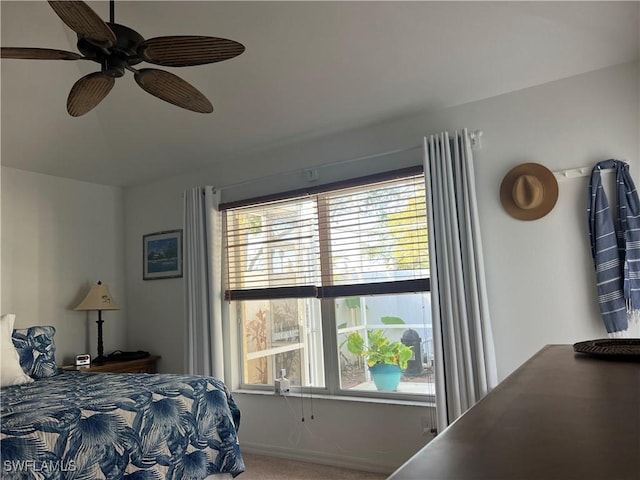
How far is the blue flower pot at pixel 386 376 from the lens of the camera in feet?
11.0

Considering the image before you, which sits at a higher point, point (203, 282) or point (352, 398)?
point (203, 282)

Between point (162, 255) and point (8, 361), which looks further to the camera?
point (162, 255)

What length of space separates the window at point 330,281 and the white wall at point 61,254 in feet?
4.51

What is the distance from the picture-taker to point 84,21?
165 cm

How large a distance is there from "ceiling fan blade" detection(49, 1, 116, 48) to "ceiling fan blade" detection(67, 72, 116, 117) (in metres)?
0.27

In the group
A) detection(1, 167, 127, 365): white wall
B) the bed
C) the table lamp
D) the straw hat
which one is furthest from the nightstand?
the straw hat

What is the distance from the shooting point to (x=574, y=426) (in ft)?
1.72

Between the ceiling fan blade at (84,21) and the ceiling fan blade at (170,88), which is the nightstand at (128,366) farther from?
the ceiling fan blade at (84,21)

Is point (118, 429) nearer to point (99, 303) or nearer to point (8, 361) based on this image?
point (8, 361)

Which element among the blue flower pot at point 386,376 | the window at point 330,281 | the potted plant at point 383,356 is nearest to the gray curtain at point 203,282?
the window at point 330,281

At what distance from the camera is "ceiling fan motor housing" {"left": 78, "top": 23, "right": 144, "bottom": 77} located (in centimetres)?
187

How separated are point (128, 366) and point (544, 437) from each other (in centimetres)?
419


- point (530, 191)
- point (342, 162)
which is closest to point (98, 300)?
point (342, 162)

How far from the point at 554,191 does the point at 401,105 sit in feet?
3.65
